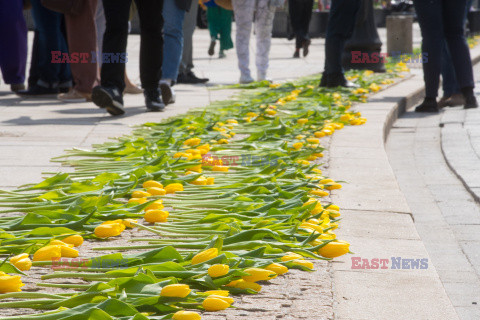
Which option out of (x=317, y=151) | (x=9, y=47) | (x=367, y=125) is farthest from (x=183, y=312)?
(x=9, y=47)

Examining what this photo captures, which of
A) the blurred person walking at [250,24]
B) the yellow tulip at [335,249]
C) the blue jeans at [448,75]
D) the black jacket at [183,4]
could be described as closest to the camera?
the yellow tulip at [335,249]

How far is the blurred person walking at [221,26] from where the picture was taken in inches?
567

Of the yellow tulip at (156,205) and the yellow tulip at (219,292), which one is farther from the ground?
the yellow tulip at (219,292)

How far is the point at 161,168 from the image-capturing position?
3914 mm

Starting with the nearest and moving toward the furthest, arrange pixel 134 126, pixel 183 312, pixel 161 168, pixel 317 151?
1. pixel 183 312
2. pixel 161 168
3. pixel 317 151
4. pixel 134 126

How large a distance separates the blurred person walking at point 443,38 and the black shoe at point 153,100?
249cm

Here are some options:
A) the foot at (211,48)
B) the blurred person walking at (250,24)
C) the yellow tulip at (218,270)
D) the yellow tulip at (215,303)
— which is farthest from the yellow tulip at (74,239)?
the foot at (211,48)

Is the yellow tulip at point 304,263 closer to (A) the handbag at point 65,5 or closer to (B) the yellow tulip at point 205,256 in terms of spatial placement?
(B) the yellow tulip at point 205,256

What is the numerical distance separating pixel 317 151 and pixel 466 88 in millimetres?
3769

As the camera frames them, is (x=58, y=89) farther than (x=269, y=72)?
No

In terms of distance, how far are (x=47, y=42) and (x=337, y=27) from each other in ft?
9.39

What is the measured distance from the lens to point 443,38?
7.67m

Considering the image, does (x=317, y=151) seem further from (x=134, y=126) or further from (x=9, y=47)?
(x=9, y=47)

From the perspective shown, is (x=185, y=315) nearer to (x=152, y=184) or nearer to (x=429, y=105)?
(x=152, y=184)
